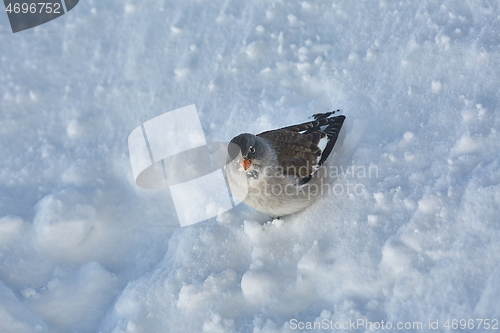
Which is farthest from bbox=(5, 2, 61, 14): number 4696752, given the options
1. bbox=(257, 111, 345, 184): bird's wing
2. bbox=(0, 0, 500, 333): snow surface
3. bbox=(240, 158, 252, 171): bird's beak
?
bbox=(240, 158, 252, 171): bird's beak

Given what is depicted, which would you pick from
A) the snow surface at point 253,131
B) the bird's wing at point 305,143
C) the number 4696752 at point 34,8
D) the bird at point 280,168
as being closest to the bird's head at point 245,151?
the bird at point 280,168

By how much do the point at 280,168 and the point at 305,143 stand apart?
0.29 m

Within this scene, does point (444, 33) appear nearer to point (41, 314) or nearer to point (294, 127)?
point (294, 127)

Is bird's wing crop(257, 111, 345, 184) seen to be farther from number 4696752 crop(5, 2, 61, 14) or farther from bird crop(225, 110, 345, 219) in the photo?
number 4696752 crop(5, 2, 61, 14)

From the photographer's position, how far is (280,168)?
297 cm

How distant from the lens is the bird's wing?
118 inches

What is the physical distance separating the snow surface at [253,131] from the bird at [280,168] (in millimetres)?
120

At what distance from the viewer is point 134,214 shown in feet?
11.1

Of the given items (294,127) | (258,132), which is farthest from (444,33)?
(258,132)

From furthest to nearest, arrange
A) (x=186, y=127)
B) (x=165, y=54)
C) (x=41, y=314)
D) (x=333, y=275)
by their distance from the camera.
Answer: (x=165, y=54) < (x=186, y=127) < (x=41, y=314) < (x=333, y=275)

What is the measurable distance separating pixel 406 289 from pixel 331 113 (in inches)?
56.6

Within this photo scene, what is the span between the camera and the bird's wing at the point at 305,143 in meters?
2.99

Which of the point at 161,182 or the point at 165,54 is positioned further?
the point at 165,54

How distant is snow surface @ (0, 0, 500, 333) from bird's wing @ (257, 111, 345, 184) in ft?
0.46
